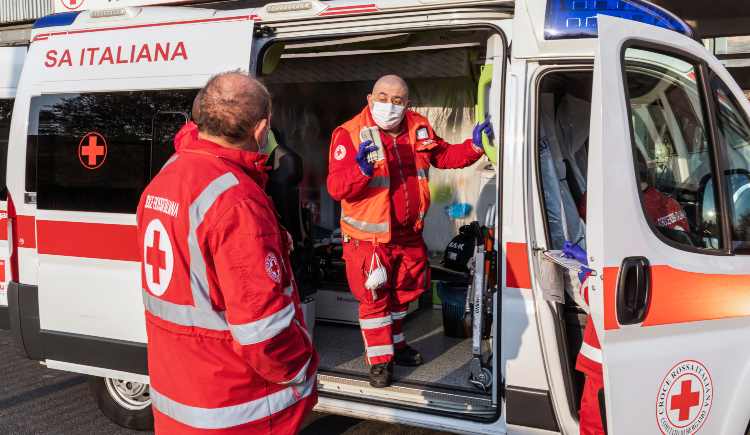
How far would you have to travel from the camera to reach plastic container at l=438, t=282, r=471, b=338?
489 centimetres

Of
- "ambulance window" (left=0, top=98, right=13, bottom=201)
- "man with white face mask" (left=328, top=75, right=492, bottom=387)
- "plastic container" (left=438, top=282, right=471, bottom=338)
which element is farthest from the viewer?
"ambulance window" (left=0, top=98, right=13, bottom=201)

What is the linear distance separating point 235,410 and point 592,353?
4.33ft

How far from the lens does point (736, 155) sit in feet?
9.39

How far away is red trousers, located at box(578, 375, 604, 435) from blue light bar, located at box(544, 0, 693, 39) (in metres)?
1.39

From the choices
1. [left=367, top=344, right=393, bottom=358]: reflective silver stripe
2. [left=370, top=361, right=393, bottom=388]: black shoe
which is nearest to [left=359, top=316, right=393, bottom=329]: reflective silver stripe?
[left=367, top=344, right=393, bottom=358]: reflective silver stripe

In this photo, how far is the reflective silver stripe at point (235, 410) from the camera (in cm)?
194

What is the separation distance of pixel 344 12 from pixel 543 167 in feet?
4.11

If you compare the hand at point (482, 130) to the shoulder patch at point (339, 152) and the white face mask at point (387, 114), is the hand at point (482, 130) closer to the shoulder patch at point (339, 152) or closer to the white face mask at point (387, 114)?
the white face mask at point (387, 114)

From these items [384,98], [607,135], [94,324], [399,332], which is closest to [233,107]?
[607,135]

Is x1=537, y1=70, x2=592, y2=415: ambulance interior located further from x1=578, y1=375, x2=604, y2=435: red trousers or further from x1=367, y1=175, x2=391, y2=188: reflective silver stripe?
x1=367, y1=175, x2=391, y2=188: reflective silver stripe

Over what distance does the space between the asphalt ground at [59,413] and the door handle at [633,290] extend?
2114 millimetres

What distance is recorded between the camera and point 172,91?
367cm

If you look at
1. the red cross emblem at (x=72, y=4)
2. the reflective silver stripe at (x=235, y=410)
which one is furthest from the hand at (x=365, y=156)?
the red cross emblem at (x=72, y=4)

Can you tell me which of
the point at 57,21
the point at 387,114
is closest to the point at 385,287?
the point at 387,114
